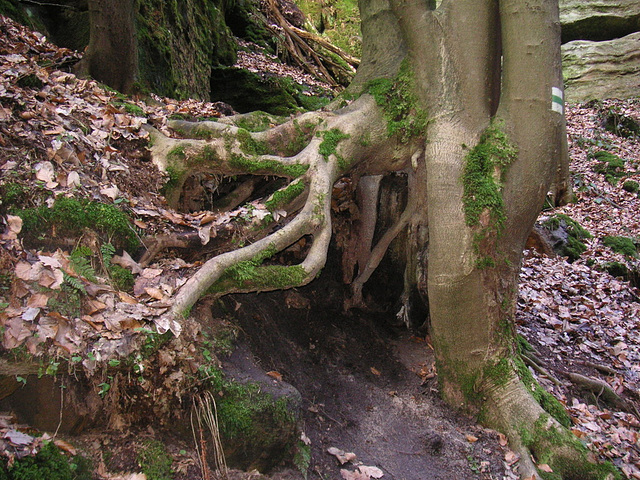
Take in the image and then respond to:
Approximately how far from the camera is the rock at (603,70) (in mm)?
15430

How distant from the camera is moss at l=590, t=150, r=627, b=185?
1214cm

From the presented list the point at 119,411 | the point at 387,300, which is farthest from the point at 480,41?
the point at 119,411

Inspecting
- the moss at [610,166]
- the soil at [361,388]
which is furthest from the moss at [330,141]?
the moss at [610,166]

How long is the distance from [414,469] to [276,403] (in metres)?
1.35

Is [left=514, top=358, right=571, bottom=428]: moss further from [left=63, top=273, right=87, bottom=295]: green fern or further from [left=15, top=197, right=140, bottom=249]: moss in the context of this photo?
[left=63, top=273, right=87, bottom=295]: green fern

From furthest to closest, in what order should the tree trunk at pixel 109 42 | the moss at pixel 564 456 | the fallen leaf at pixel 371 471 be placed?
1. the tree trunk at pixel 109 42
2. the moss at pixel 564 456
3. the fallen leaf at pixel 371 471

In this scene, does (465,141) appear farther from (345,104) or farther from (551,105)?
(345,104)

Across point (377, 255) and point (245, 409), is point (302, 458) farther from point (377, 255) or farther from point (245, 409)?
point (377, 255)

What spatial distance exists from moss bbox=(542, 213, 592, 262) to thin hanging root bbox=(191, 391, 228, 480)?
27.0 ft

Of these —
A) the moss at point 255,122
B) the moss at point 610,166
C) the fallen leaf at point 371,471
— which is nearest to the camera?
the fallen leaf at point 371,471

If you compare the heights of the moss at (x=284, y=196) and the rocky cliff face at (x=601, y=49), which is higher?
the rocky cliff face at (x=601, y=49)

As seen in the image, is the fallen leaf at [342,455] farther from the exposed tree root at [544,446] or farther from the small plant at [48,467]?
the small plant at [48,467]

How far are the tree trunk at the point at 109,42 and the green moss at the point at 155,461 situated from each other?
419 cm

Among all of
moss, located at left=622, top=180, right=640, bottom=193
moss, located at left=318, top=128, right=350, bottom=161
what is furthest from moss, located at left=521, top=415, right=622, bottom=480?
moss, located at left=622, top=180, right=640, bottom=193
